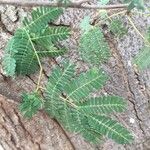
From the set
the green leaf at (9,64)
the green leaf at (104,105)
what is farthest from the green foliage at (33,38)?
the green leaf at (104,105)

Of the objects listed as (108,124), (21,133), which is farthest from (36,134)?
(108,124)

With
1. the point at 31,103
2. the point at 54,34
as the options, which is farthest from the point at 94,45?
Result: the point at 31,103

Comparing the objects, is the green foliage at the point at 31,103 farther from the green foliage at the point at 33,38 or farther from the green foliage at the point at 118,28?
the green foliage at the point at 118,28

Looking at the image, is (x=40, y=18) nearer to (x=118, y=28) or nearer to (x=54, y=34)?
(x=54, y=34)

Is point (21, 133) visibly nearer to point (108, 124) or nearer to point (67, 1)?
point (108, 124)

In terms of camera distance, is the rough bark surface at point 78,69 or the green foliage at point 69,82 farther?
the rough bark surface at point 78,69
